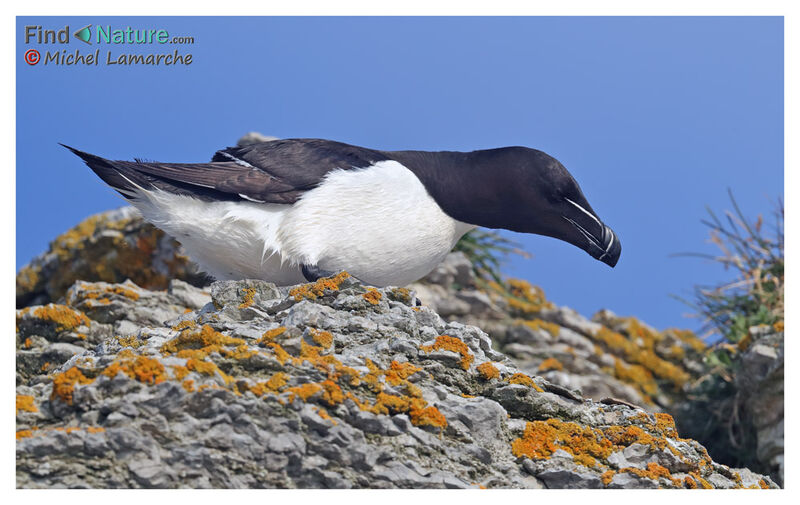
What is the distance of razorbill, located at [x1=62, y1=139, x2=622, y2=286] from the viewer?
7.05 m

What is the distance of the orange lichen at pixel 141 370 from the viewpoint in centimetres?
504

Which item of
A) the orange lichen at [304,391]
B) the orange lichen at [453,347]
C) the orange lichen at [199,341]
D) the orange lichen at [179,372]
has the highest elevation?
the orange lichen at [453,347]

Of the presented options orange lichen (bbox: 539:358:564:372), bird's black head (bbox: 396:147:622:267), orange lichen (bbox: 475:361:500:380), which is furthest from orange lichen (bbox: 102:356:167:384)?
orange lichen (bbox: 539:358:564:372)

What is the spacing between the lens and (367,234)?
7.04 m

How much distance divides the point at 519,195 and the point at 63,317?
4940mm

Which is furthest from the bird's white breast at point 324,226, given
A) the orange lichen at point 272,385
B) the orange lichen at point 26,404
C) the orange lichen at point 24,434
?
the orange lichen at point 24,434

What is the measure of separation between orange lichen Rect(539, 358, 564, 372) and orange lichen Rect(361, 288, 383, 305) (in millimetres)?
6132

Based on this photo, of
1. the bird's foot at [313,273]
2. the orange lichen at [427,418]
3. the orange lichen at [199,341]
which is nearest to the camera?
the orange lichen at [427,418]

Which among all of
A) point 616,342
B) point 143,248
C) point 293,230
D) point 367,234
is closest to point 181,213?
point 293,230

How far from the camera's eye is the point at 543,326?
528 inches

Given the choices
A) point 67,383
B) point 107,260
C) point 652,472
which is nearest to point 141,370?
point 67,383

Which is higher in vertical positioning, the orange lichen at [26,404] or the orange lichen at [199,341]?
the orange lichen at [199,341]

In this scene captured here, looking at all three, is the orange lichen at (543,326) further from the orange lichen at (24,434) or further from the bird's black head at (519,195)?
the orange lichen at (24,434)

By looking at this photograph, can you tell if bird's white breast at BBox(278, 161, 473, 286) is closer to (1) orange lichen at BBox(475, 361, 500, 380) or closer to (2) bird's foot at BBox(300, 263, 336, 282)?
(2) bird's foot at BBox(300, 263, 336, 282)
